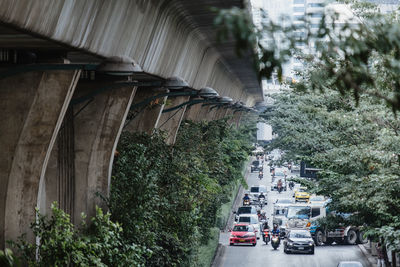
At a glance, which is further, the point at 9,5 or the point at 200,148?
the point at 200,148

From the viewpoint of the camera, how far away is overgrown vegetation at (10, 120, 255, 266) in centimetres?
992

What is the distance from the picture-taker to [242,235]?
35594mm

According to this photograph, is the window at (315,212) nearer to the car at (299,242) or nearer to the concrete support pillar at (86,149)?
the car at (299,242)

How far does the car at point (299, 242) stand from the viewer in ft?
107

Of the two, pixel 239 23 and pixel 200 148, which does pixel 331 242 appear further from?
pixel 239 23

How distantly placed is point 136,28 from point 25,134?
3863 millimetres

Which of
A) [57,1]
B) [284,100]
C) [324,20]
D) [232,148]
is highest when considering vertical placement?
[284,100]

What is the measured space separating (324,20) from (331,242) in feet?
108

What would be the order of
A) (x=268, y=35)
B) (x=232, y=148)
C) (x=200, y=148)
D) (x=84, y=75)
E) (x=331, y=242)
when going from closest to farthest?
(x=268, y=35)
(x=84, y=75)
(x=200, y=148)
(x=232, y=148)
(x=331, y=242)

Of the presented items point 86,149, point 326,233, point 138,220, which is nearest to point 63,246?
point 138,220

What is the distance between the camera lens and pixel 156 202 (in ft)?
43.4

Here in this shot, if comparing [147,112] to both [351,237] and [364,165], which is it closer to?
[364,165]

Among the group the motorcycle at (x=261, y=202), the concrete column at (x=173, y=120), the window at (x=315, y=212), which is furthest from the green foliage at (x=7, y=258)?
the motorcycle at (x=261, y=202)

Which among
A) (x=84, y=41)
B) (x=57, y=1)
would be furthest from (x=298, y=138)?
(x=57, y=1)
